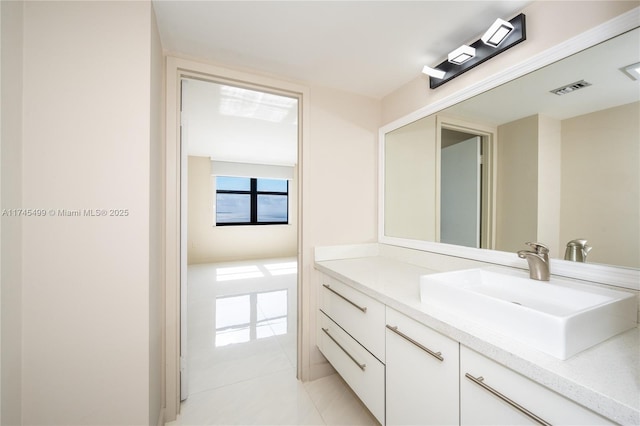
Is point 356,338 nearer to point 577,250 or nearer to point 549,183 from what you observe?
point 577,250

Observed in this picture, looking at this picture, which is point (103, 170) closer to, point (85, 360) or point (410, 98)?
point (85, 360)

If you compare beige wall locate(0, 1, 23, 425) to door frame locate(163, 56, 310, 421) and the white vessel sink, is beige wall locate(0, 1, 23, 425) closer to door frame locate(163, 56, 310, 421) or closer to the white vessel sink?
door frame locate(163, 56, 310, 421)

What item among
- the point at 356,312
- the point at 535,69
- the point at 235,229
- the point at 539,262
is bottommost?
the point at 356,312

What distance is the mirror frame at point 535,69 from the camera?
944 mm

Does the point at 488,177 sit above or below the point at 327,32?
below

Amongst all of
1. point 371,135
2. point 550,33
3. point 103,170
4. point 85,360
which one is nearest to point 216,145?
point 371,135

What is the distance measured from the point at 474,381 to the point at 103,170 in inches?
67.5

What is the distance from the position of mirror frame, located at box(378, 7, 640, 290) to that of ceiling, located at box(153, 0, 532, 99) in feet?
0.97

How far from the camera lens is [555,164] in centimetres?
116

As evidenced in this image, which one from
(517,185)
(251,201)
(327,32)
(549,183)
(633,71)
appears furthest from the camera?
(251,201)

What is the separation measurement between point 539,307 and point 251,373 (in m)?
1.96

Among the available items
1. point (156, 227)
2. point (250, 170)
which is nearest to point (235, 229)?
point (250, 170)

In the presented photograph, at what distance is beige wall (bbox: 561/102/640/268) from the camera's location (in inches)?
37.1

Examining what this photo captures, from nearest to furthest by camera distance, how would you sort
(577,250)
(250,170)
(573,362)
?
(573,362) → (577,250) → (250,170)
